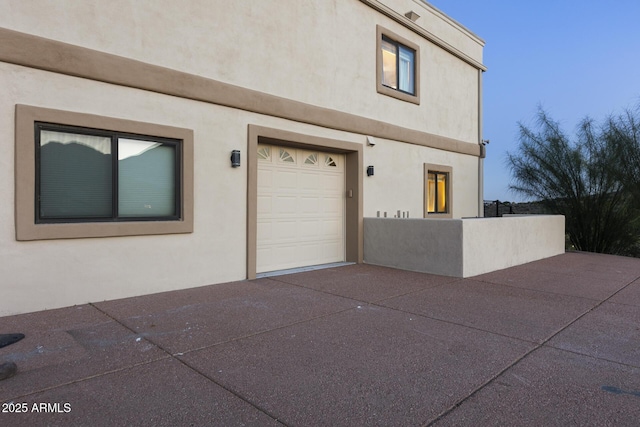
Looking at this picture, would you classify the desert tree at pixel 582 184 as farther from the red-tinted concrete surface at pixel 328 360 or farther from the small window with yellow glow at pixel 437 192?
the red-tinted concrete surface at pixel 328 360

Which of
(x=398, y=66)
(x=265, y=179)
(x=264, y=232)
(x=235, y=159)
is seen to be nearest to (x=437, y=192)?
(x=398, y=66)

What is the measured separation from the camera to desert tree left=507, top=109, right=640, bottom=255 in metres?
11.1

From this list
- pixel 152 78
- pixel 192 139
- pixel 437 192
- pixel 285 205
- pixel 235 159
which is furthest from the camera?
pixel 437 192

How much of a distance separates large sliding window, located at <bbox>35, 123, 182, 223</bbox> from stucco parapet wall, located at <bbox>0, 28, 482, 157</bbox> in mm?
744

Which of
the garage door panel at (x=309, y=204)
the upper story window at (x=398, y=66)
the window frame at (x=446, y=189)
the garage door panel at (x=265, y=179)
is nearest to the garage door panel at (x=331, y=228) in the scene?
the garage door panel at (x=309, y=204)

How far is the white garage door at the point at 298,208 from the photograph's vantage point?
743 centimetres

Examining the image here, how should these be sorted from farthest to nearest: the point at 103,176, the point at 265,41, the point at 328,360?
the point at 265,41, the point at 103,176, the point at 328,360

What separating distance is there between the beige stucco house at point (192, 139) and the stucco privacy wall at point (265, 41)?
0.08 ft

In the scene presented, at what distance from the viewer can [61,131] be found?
5.02 metres

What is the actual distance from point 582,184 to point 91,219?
496 inches

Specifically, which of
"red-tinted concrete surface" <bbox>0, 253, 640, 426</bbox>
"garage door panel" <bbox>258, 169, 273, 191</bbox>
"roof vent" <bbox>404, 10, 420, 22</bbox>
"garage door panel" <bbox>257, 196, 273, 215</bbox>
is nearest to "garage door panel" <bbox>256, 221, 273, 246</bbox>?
"garage door panel" <bbox>257, 196, 273, 215</bbox>

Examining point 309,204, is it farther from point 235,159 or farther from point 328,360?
point 328,360

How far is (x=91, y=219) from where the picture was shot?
5227 mm

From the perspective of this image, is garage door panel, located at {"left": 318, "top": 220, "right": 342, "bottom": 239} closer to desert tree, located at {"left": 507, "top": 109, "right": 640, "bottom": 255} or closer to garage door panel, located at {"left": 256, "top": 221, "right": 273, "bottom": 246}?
garage door panel, located at {"left": 256, "top": 221, "right": 273, "bottom": 246}
